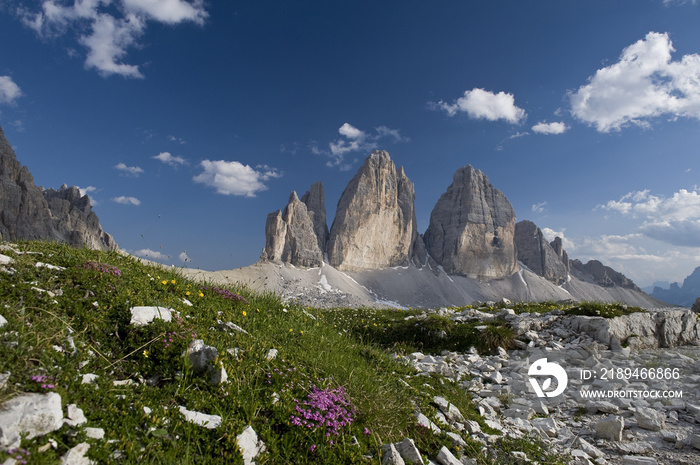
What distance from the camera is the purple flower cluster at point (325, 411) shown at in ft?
13.9

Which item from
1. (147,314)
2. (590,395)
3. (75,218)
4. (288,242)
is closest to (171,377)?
(147,314)

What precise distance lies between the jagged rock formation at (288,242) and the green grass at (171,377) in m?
182

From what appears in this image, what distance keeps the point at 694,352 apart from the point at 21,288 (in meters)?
17.5

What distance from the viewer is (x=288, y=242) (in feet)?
636

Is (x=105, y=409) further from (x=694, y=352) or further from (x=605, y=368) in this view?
(x=694, y=352)

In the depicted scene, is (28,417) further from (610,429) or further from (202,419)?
(610,429)

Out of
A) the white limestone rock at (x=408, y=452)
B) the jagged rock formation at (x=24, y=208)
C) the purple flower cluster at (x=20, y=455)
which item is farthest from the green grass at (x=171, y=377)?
the jagged rock formation at (x=24, y=208)

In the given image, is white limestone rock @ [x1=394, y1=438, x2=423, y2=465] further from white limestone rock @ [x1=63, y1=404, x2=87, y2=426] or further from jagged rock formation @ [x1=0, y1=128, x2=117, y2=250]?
jagged rock formation @ [x1=0, y1=128, x2=117, y2=250]

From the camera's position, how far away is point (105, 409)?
347 cm

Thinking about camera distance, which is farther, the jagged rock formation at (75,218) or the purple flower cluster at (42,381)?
the jagged rock formation at (75,218)

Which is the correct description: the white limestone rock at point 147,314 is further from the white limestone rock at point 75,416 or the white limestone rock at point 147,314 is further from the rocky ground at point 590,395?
the rocky ground at point 590,395

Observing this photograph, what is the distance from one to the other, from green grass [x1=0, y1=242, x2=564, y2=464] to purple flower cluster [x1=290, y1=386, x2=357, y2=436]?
10cm

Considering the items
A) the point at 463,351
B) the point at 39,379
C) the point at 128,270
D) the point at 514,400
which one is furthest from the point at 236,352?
the point at 463,351

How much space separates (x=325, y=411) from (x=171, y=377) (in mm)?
2075
